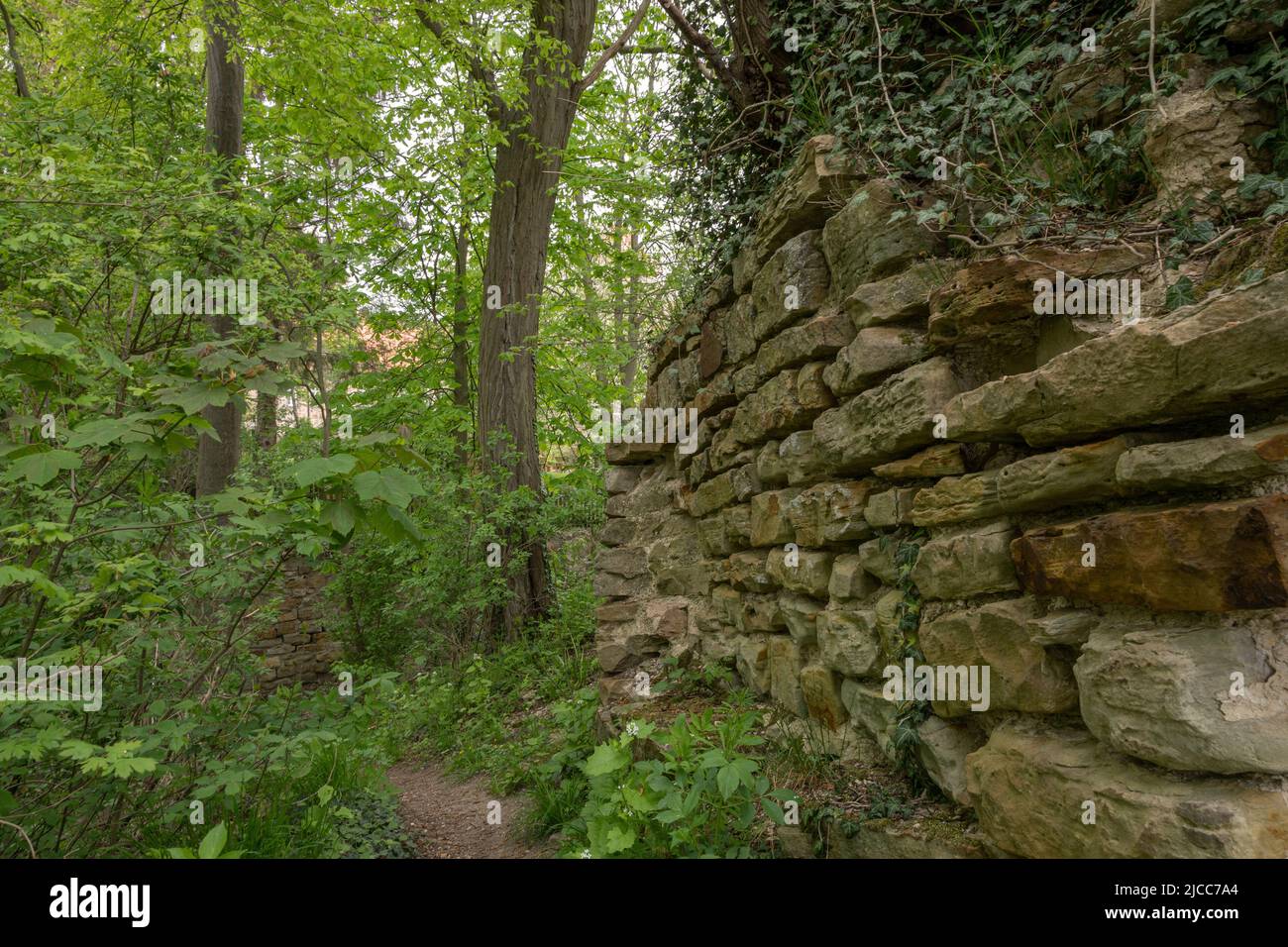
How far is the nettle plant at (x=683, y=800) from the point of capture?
7.99 ft

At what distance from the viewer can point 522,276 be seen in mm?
7418

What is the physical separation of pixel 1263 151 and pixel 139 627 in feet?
13.4

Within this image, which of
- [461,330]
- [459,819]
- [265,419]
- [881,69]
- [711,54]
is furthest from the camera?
[265,419]

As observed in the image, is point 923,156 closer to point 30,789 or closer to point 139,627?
point 139,627

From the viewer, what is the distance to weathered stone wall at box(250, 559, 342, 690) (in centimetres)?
959

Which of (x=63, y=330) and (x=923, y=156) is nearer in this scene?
(x=63, y=330)

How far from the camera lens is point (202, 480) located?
22.6 feet

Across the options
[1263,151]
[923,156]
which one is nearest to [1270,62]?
[1263,151]

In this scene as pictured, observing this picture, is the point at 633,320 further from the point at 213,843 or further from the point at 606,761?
the point at 213,843

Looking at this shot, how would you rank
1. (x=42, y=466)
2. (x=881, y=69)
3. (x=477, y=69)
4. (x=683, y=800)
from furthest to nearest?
1. (x=477, y=69)
2. (x=881, y=69)
3. (x=683, y=800)
4. (x=42, y=466)

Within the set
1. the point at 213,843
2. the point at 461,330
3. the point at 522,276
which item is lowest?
the point at 213,843

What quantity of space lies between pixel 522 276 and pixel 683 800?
6.05 m

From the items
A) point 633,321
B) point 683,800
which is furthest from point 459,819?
point 633,321

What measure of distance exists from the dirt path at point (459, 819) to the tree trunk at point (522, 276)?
2.18m
